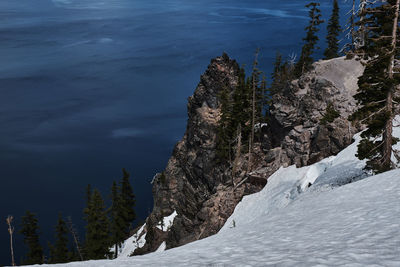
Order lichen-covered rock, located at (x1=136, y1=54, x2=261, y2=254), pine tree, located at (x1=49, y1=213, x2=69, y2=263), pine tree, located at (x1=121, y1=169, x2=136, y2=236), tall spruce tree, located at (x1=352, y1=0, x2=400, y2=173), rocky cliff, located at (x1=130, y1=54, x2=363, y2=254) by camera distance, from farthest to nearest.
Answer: pine tree, located at (x1=121, y1=169, x2=136, y2=236) → pine tree, located at (x1=49, y1=213, x2=69, y2=263) → lichen-covered rock, located at (x1=136, y1=54, x2=261, y2=254) → rocky cliff, located at (x1=130, y1=54, x2=363, y2=254) → tall spruce tree, located at (x1=352, y1=0, x2=400, y2=173)

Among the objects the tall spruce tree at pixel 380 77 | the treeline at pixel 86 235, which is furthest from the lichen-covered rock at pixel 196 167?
the tall spruce tree at pixel 380 77

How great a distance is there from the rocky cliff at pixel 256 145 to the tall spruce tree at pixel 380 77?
11.1 m

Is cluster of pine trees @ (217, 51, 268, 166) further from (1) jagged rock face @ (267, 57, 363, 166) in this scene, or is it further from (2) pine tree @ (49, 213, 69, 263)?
(2) pine tree @ (49, 213, 69, 263)

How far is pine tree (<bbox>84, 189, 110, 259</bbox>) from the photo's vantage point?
147 ft

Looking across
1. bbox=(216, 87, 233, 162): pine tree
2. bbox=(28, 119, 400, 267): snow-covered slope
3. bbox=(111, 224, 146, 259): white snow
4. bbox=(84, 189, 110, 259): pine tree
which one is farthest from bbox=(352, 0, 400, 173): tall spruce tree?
bbox=(111, 224, 146, 259): white snow

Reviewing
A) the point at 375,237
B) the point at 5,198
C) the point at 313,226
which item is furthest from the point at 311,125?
the point at 5,198

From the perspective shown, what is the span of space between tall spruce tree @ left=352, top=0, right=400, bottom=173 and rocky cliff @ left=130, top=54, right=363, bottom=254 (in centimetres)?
1109

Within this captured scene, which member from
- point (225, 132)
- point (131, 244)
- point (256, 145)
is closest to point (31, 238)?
point (131, 244)

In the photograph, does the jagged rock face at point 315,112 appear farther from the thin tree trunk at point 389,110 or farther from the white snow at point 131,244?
the white snow at point 131,244

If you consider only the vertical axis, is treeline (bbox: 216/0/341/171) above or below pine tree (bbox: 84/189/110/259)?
above

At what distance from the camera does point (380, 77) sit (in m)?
14.4

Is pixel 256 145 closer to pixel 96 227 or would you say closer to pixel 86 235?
pixel 96 227

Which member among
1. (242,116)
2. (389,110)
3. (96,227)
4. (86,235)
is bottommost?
(86,235)

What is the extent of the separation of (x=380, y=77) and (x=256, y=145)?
91.4 ft
